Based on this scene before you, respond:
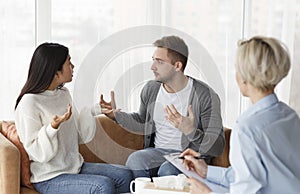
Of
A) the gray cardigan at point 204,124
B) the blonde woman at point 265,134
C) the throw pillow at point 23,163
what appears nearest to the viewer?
the blonde woman at point 265,134

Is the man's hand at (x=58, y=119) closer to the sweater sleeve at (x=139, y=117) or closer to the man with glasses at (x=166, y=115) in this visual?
the man with glasses at (x=166, y=115)

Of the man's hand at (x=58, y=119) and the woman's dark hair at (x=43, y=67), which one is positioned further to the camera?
the woman's dark hair at (x=43, y=67)

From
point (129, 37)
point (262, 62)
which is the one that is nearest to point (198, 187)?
point (262, 62)

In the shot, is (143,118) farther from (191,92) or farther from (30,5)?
(30,5)

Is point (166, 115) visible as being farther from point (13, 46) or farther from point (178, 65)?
point (13, 46)

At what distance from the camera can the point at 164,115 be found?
302cm

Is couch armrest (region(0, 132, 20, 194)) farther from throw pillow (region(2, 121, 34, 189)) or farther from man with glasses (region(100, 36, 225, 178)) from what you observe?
man with glasses (region(100, 36, 225, 178))

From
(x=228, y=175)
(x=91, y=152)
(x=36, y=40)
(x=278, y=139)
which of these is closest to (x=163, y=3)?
(x=36, y=40)

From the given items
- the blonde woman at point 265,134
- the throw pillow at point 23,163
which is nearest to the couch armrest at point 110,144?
the throw pillow at point 23,163

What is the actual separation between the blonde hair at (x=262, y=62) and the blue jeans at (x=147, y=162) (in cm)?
121

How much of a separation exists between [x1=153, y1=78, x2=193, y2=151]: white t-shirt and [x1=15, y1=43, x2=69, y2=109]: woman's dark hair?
0.62 m

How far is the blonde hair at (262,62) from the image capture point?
178 centimetres

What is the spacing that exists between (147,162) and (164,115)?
0.93 feet

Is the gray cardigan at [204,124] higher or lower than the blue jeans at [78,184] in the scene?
higher
